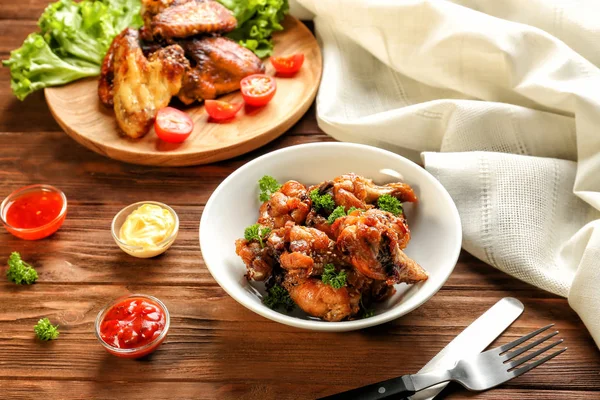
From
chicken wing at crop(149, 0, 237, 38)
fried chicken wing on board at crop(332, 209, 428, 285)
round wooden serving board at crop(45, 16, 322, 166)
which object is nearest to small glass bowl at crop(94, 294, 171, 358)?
fried chicken wing on board at crop(332, 209, 428, 285)

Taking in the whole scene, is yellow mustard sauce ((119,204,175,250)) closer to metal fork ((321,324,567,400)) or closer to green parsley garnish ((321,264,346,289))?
green parsley garnish ((321,264,346,289))

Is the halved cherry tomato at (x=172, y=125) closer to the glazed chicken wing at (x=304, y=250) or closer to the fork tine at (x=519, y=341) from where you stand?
the glazed chicken wing at (x=304, y=250)

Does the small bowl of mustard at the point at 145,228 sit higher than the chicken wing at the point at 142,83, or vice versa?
the chicken wing at the point at 142,83

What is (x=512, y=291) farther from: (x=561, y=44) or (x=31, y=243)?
(x=31, y=243)

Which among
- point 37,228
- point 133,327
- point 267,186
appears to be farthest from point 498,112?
point 37,228

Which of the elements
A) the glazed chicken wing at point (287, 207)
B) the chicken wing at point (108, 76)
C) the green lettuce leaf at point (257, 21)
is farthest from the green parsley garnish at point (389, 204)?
the chicken wing at point (108, 76)

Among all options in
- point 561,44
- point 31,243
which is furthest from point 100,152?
point 561,44
